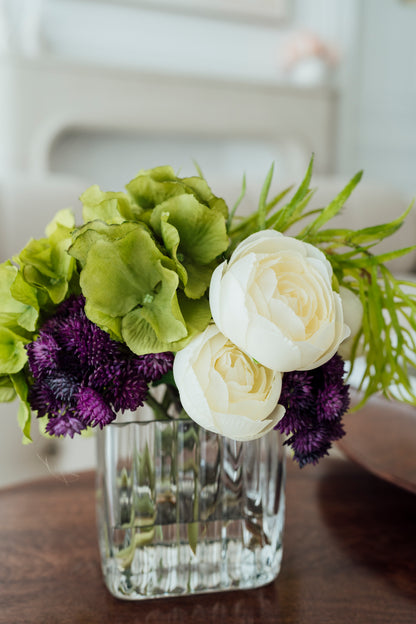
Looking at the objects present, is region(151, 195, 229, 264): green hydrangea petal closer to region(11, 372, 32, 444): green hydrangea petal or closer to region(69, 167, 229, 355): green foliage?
region(69, 167, 229, 355): green foliage

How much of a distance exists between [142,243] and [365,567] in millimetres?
382

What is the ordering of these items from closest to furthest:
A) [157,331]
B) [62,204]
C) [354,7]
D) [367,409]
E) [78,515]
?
Result: [157,331]
[78,515]
[367,409]
[62,204]
[354,7]

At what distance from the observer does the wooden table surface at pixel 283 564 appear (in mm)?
527

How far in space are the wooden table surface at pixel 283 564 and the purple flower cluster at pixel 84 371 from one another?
0.18m

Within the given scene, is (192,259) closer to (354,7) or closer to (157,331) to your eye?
(157,331)

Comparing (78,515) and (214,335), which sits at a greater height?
(214,335)

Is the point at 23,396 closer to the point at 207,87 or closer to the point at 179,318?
the point at 179,318

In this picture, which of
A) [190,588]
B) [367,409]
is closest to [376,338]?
[190,588]

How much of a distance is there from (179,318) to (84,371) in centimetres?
8

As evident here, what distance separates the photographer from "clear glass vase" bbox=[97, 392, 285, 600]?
53 cm

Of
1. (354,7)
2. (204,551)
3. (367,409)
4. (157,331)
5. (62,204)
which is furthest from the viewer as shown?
(354,7)

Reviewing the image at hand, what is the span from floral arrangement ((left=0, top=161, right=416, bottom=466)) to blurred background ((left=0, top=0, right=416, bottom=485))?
2775 mm

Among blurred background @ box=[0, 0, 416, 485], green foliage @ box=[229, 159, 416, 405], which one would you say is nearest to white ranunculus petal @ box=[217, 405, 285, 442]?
green foliage @ box=[229, 159, 416, 405]

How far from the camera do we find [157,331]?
428mm
